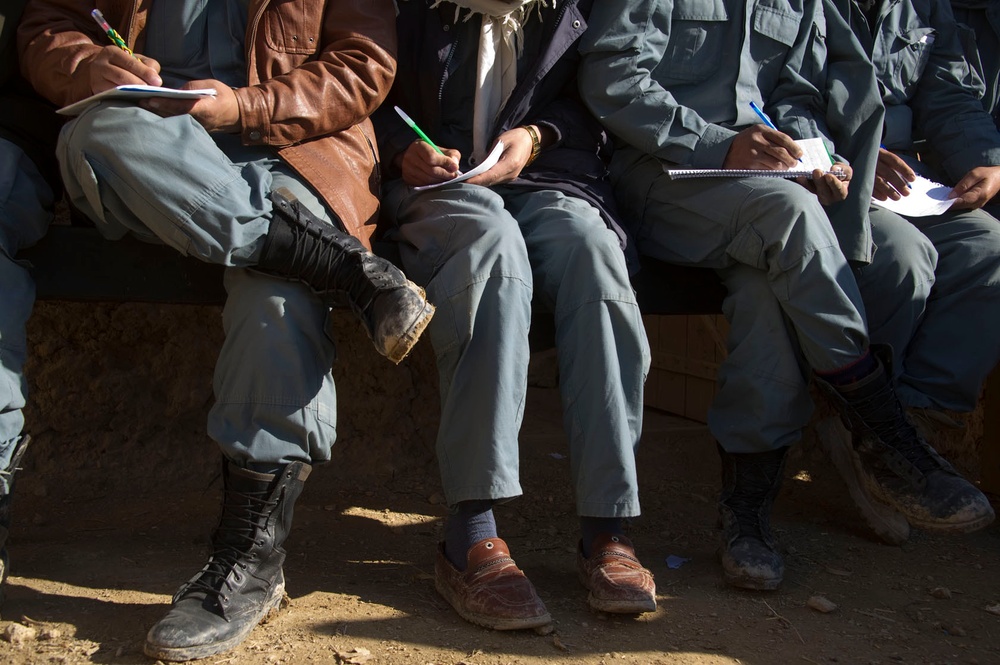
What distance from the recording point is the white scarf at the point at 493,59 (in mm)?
2783

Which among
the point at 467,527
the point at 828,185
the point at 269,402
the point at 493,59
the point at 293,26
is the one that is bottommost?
the point at 467,527

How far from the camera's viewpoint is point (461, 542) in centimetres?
232

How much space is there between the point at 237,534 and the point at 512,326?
77 cm

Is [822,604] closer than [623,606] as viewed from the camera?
No

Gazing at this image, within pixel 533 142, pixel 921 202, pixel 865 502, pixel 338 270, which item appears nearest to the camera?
pixel 338 270

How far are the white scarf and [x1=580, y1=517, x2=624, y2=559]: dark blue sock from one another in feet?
3.53

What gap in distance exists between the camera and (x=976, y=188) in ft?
10.0

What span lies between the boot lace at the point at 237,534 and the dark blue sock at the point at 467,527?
43 cm

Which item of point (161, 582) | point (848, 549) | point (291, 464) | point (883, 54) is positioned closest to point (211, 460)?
point (161, 582)

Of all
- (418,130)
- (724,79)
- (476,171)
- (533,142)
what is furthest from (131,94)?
(724,79)

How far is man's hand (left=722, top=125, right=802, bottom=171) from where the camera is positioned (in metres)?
2.73

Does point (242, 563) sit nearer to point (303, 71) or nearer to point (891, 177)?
point (303, 71)

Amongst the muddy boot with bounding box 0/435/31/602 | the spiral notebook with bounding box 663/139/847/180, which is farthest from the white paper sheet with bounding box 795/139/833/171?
the muddy boot with bounding box 0/435/31/602

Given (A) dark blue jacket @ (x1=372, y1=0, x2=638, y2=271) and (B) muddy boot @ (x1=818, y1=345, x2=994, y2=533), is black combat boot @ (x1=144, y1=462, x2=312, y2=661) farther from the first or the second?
(B) muddy boot @ (x1=818, y1=345, x2=994, y2=533)
